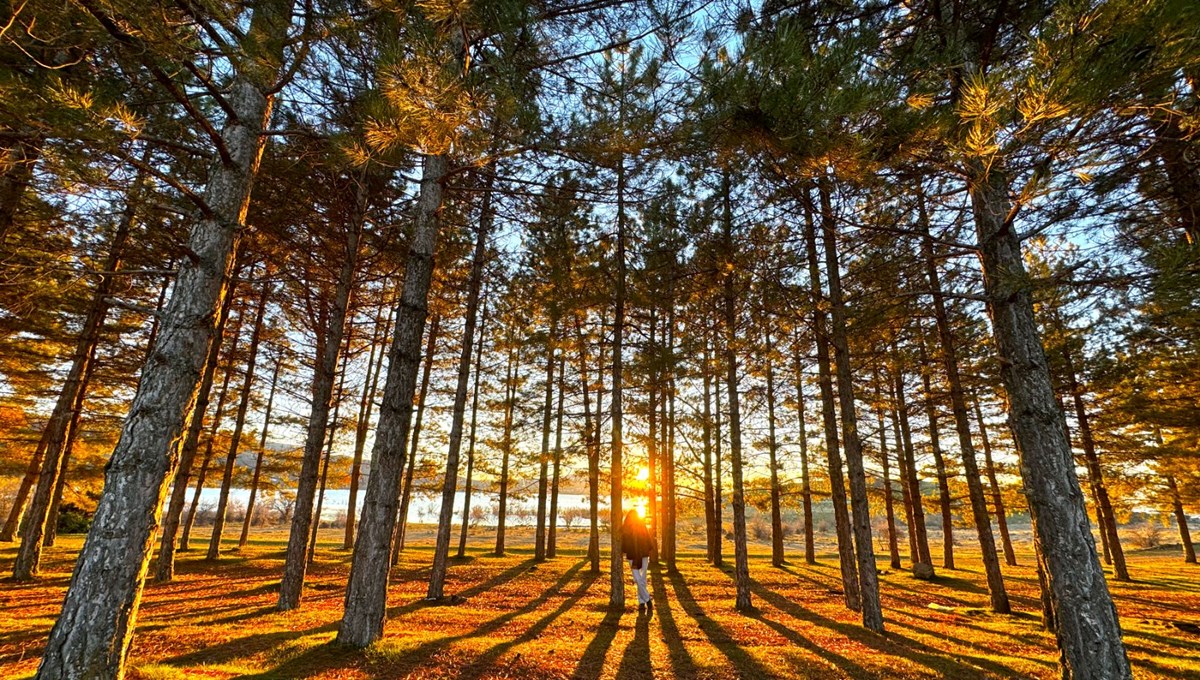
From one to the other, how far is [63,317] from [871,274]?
19014mm

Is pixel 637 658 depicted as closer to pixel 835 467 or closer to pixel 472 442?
pixel 835 467

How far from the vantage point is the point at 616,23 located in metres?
6.18

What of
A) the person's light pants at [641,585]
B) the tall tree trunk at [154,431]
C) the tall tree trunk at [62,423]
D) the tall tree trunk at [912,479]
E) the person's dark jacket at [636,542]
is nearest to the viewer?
the tall tree trunk at [154,431]

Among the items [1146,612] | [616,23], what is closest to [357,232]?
[616,23]

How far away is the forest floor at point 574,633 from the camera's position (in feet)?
16.2

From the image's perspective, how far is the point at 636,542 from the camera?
28.6 feet

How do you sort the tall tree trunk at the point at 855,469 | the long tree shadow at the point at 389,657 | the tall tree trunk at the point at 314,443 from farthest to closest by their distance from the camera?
the tall tree trunk at the point at 314,443 → the tall tree trunk at the point at 855,469 → the long tree shadow at the point at 389,657

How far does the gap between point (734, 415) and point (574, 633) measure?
207 inches

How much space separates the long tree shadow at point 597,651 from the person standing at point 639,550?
2.29ft

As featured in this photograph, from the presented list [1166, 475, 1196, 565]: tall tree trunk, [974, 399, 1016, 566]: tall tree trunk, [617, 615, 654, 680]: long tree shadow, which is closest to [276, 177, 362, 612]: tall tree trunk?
[617, 615, 654, 680]: long tree shadow

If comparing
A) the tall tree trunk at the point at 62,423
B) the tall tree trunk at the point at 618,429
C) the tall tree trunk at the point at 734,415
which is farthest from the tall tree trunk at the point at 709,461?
the tall tree trunk at the point at 62,423

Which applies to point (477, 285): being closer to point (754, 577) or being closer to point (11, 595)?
point (11, 595)

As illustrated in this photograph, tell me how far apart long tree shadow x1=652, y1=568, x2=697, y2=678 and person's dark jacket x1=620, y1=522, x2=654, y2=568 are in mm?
1061

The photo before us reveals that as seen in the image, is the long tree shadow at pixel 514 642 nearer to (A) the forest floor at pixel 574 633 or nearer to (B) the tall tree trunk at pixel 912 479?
(A) the forest floor at pixel 574 633
